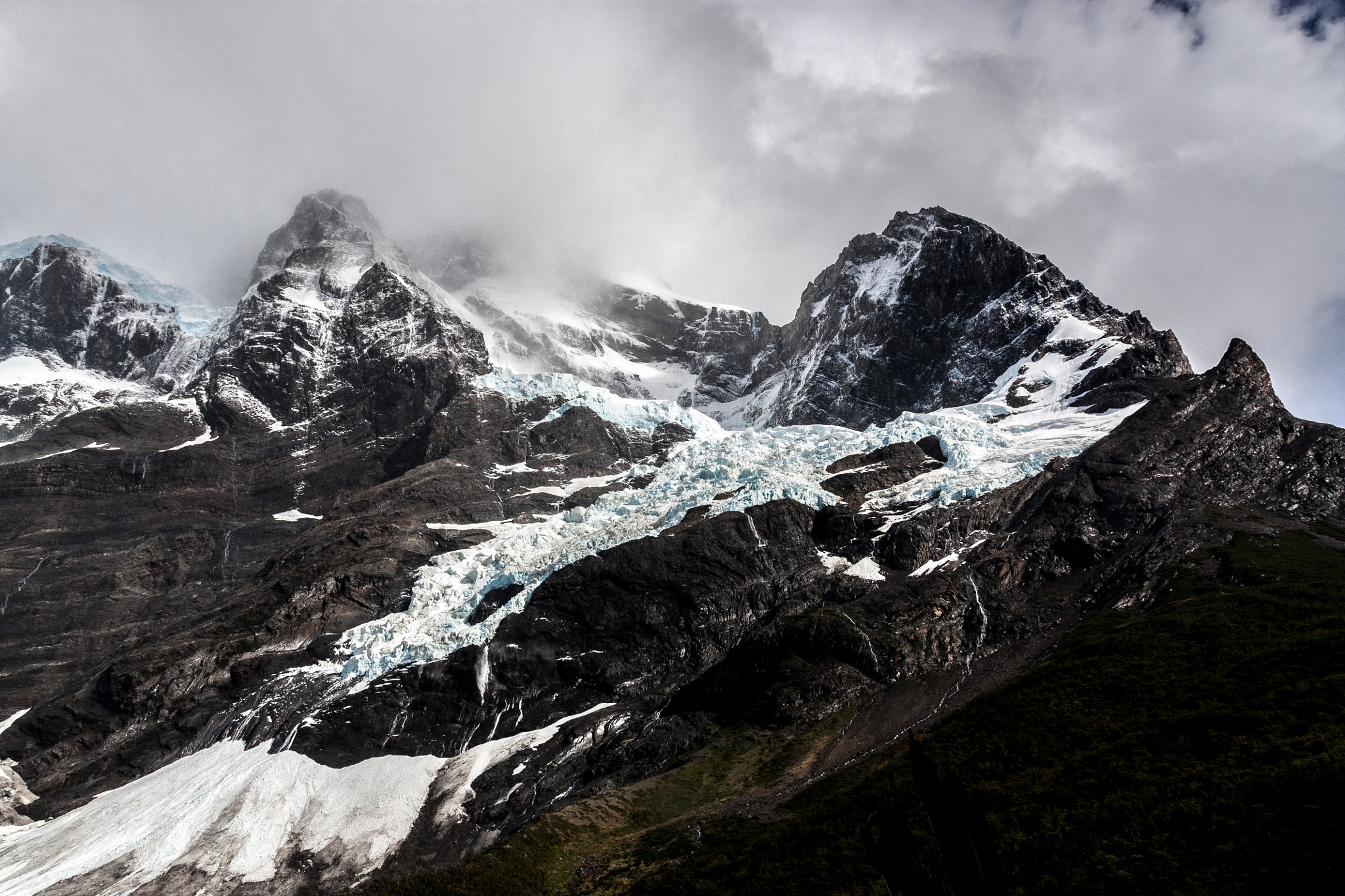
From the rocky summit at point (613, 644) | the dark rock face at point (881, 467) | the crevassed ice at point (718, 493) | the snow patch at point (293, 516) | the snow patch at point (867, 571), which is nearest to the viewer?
the rocky summit at point (613, 644)

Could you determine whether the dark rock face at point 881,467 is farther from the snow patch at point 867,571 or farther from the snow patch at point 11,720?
the snow patch at point 11,720

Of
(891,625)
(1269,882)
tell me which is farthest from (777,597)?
(1269,882)

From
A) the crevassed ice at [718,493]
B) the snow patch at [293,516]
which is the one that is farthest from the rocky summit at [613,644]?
the snow patch at [293,516]

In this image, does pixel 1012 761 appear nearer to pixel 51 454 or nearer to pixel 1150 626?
pixel 1150 626

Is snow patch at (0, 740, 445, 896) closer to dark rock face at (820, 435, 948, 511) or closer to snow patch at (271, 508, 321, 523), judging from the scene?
dark rock face at (820, 435, 948, 511)

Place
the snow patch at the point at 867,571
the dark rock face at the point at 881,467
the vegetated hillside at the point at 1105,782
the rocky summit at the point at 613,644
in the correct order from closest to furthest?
the vegetated hillside at the point at 1105,782, the rocky summit at the point at 613,644, the snow patch at the point at 867,571, the dark rock face at the point at 881,467

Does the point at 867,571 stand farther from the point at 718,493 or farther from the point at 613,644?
the point at 613,644
